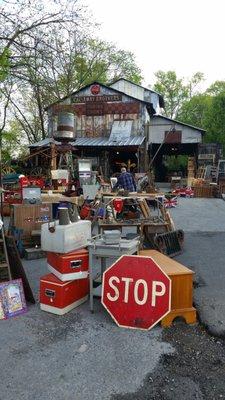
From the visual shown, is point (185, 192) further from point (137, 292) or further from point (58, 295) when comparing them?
point (137, 292)

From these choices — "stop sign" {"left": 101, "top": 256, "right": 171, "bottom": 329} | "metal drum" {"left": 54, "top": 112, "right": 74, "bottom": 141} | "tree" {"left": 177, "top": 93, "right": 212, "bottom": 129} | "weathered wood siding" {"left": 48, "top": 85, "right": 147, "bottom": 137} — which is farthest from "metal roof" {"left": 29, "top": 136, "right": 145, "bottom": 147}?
"tree" {"left": 177, "top": 93, "right": 212, "bottom": 129}

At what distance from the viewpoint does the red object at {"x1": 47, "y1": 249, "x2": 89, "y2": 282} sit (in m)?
4.99

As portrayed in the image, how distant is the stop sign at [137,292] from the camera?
4.53 metres

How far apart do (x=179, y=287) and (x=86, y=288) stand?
140cm

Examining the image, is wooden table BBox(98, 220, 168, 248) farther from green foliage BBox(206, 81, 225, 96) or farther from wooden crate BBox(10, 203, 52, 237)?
green foliage BBox(206, 81, 225, 96)

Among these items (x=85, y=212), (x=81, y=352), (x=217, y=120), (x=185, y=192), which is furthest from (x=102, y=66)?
(x=81, y=352)

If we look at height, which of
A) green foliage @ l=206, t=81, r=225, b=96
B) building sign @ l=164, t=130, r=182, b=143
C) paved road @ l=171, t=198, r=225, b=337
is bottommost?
paved road @ l=171, t=198, r=225, b=337

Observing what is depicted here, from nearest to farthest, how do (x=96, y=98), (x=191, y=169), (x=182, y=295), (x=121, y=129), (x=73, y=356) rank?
(x=73, y=356)
(x=182, y=295)
(x=121, y=129)
(x=96, y=98)
(x=191, y=169)

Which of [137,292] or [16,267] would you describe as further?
[16,267]

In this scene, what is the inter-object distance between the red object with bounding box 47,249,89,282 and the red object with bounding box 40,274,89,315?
10 cm

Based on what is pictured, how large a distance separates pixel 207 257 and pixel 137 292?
3950 mm

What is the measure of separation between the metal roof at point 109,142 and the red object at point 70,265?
1787 cm

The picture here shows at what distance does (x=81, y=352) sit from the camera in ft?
13.5

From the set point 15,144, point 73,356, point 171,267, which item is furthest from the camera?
point 15,144
